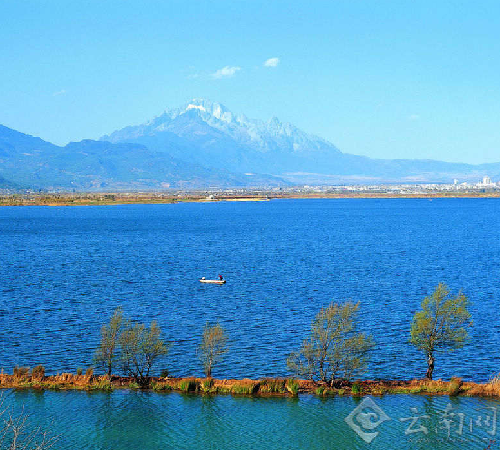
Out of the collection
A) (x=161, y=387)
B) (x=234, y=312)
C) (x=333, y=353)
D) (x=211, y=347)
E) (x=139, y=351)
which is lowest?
(x=161, y=387)

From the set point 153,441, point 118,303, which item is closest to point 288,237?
point 118,303

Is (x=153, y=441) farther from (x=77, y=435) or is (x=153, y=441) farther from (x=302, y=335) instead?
(x=302, y=335)

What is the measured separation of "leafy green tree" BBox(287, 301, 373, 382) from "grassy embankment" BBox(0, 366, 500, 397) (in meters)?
1.04

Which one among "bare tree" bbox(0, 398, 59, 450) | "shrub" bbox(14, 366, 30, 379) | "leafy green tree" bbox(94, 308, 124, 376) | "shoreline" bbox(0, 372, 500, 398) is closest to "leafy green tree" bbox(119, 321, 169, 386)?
"leafy green tree" bbox(94, 308, 124, 376)

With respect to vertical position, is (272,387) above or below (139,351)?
below

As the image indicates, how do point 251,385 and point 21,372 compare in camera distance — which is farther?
point 21,372

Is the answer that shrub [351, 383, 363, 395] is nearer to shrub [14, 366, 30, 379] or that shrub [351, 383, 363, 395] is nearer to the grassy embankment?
the grassy embankment

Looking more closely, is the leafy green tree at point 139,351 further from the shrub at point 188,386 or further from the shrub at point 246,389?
the shrub at point 246,389

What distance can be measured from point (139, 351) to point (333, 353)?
11735 mm

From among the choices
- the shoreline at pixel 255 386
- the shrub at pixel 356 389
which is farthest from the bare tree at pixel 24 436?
the shrub at pixel 356 389

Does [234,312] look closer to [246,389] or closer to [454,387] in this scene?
[246,389]

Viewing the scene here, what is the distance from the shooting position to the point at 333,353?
39.2 metres

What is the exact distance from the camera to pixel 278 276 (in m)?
76.9

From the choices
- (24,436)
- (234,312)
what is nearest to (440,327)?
(234,312)
